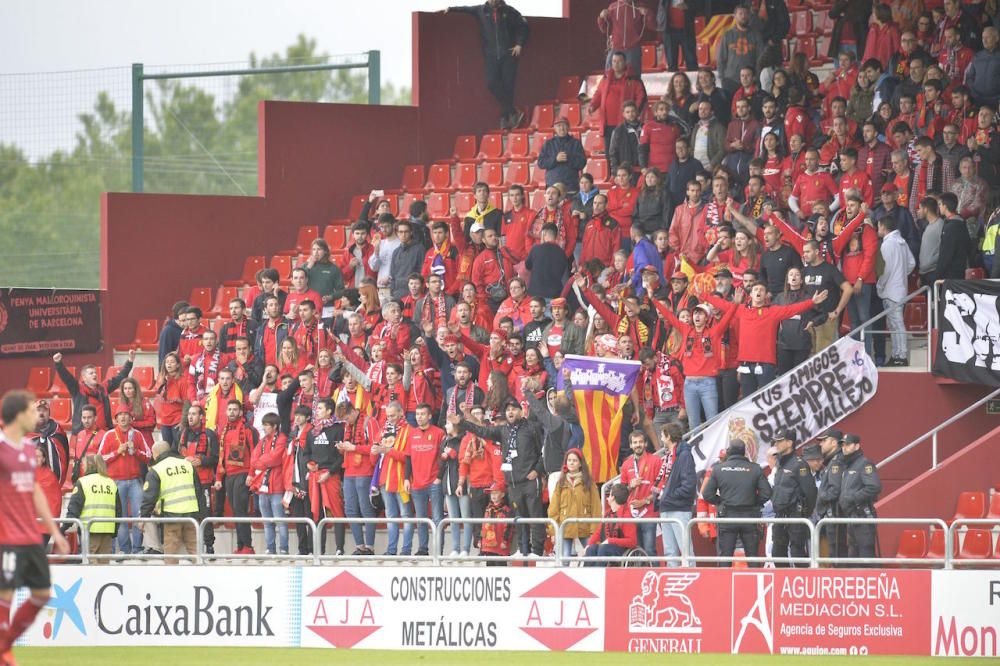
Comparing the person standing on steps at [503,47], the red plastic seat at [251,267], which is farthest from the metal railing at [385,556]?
the person standing on steps at [503,47]

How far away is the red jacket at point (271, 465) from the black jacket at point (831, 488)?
6.08m

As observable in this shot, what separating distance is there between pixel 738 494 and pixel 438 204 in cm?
1045

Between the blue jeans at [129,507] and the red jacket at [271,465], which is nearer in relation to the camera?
the red jacket at [271,465]

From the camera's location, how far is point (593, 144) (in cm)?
2481

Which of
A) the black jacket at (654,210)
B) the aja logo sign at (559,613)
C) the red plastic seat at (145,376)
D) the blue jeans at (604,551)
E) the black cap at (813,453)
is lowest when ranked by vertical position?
the aja logo sign at (559,613)

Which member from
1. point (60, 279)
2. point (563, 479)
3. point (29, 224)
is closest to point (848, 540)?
point (563, 479)

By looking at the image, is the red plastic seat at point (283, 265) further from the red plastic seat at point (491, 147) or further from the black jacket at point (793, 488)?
the black jacket at point (793, 488)

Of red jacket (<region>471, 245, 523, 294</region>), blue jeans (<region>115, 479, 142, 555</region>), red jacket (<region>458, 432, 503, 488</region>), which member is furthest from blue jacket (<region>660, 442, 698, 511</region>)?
blue jeans (<region>115, 479, 142, 555</region>)

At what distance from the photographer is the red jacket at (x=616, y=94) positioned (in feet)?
76.1

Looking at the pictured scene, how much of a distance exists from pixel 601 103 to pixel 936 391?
22.9 feet

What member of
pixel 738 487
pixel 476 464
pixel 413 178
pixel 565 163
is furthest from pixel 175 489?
pixel 413 178

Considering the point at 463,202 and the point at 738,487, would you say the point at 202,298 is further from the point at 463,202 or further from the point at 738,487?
the point at 738,487

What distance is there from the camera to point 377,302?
2078cm

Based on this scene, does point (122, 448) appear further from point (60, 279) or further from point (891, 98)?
point (891, 98)
